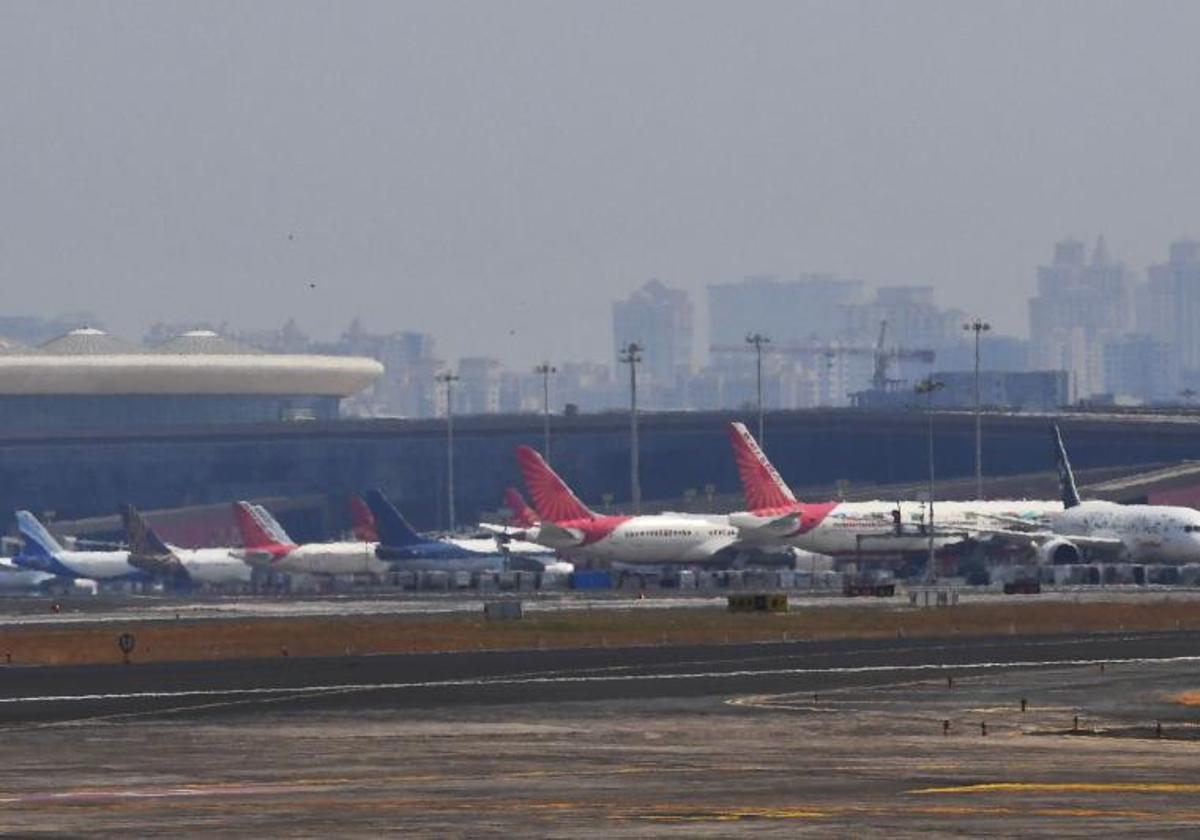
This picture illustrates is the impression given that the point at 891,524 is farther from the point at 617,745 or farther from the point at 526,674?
the point at 617,745

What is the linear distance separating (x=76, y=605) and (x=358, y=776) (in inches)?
4885

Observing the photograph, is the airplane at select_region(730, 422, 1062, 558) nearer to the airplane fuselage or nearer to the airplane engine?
the airplane fuselage

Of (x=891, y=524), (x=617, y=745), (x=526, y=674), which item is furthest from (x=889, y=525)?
(x=617, y=745)

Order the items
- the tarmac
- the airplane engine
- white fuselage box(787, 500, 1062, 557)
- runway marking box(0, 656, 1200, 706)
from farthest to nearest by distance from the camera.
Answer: white fuselage box(787, 500, 1062, 557) < the airplane engine < runway marking box(0, 656, 1200, 706) < the tarmac

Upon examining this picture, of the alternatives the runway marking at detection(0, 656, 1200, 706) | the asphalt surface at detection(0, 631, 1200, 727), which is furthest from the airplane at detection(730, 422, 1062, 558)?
the runway marking at detection(0, 656, 1200, 706)

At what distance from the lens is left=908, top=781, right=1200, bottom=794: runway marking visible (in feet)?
153

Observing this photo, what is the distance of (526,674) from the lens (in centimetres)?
8256

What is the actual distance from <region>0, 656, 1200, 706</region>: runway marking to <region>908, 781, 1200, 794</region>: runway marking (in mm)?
30279

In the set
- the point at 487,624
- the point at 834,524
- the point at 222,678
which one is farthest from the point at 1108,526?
the point at 222,678

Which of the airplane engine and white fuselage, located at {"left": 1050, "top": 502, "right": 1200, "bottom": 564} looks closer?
white fuselage, located at {"left": 1050, "top": 502, "right": 1200, "bottom": 564}

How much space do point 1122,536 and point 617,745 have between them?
126 meters

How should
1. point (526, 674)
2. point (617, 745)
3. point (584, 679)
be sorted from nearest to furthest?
point (617, 745), point (584, 679), point (526, 674)

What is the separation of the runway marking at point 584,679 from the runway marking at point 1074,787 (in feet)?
99.3

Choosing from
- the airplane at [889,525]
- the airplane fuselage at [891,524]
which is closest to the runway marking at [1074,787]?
the airplane at [889,525]
